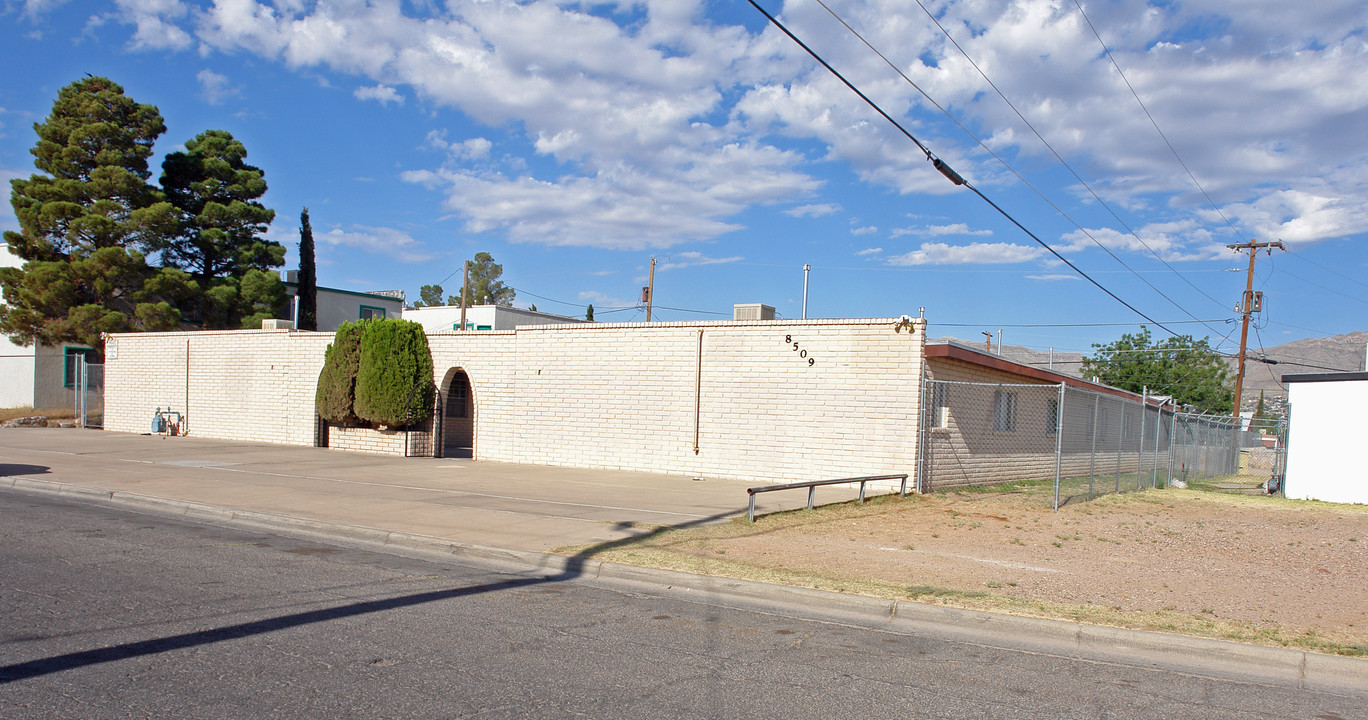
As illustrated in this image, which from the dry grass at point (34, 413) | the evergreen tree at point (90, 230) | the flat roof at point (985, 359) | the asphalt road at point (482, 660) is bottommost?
the dry grass at point (34, 413)

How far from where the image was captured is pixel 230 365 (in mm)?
25109

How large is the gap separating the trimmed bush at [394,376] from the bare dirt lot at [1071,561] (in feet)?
38.6

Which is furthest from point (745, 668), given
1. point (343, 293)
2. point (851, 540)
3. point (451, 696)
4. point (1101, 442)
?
point (343, 293)

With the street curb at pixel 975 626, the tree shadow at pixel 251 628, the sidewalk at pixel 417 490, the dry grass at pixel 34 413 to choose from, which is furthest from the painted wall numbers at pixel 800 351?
the dry grass at pixel 34 413

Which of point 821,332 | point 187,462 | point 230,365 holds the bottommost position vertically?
point 187,462

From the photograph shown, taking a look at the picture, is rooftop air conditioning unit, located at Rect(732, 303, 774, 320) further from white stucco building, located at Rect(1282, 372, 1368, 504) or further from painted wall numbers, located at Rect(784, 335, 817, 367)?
white stucco building, located at Rect(1282, 372, 1368, 504)

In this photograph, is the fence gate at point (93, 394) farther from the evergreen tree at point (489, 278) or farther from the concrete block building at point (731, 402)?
the evergreen tree at point (489, 278)

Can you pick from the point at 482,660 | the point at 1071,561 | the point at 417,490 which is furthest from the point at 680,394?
the point at 482,660

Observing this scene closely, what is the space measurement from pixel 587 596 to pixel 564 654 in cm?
192

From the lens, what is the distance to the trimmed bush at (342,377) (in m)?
21.3

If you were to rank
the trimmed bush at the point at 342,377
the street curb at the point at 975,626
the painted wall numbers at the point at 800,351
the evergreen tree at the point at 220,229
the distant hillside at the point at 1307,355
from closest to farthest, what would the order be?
the street curb at the point at 975,626, the painted wall numbers at the point at 800,351, the trimmed bush at the point at 342,377, the evergreen tree at the point at 220,229, the distant hillside at the point at 1307,355

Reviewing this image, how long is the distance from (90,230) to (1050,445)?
115 feet

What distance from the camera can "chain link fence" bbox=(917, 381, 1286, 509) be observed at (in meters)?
15.5

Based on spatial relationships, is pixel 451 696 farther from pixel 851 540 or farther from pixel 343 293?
pixel 343 293
